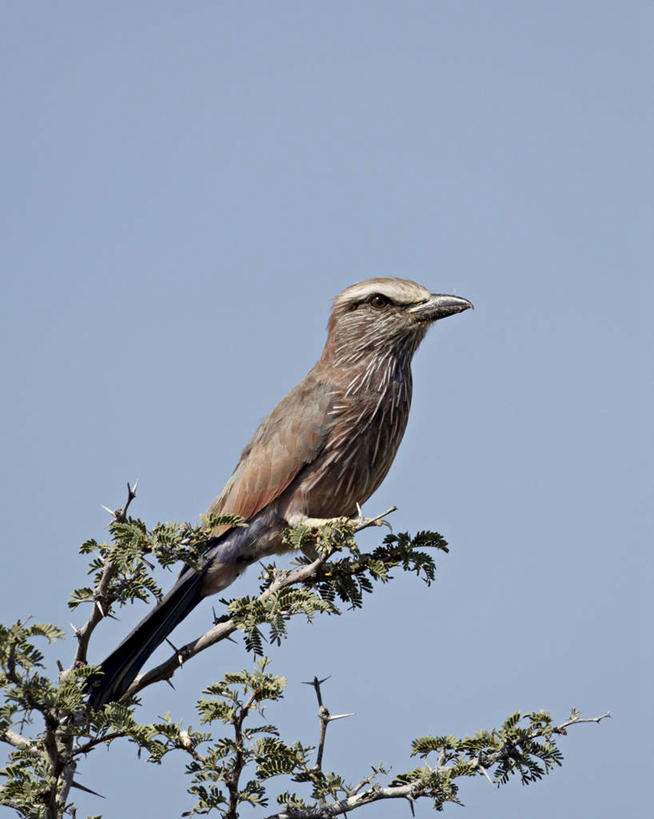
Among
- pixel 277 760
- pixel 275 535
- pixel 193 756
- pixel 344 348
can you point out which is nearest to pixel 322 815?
pixel 277 760

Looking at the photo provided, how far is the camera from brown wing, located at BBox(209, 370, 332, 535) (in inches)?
233

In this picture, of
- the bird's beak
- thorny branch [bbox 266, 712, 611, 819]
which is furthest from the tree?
the bird's beak

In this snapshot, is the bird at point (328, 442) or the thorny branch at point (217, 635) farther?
the bird at point (328, 442)

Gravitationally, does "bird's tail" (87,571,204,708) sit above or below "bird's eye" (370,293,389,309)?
below

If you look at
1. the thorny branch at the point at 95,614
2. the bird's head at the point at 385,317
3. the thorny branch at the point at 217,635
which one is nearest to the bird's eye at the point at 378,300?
the bird's head at the point at 385,317

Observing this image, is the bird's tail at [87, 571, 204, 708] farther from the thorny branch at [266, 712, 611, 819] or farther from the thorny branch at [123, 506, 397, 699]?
the thorny branch at [266, 712, 611, 819]

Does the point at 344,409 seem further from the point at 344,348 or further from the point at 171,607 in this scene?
the point at 171,607

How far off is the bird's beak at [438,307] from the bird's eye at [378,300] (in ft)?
0.55

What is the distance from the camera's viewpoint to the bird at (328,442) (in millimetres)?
5793

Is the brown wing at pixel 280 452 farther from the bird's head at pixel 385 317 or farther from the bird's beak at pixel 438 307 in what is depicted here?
the bird's beak at pixel 438 307

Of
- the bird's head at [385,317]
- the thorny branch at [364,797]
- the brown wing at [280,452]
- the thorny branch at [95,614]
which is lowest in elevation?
the thorny branch at [364,797]

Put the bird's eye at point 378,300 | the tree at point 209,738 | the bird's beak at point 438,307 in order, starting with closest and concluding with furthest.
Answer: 1. the tree at point 209,738
2. the bird's beak at point 438,307
3. the bird's eye at point 378,300

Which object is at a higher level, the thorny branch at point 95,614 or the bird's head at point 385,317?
the bird's head at point 385,317

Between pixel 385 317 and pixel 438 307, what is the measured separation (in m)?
0.34
